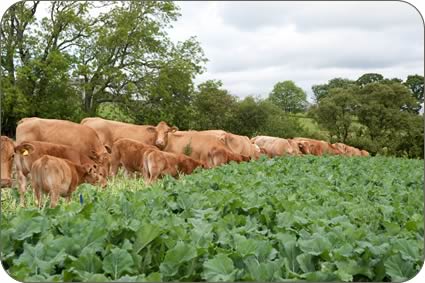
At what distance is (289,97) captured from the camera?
3.04 metres

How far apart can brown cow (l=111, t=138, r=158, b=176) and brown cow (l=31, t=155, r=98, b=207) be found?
0.66 metres

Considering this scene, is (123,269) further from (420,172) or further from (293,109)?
(420,172)

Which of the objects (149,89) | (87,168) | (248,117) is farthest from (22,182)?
(248,117)

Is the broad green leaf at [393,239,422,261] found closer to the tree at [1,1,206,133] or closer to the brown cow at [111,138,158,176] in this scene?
the tree at [1,1,206,133]

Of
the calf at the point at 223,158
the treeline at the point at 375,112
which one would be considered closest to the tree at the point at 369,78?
the treeline at the point at 375,112

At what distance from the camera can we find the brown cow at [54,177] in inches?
175

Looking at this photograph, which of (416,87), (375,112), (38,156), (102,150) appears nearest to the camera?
(416,87)

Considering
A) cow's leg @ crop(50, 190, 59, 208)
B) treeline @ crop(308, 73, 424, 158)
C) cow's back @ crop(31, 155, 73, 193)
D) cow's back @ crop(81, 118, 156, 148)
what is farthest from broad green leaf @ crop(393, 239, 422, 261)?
cow's back @ crop(31, 155, 73, 193)

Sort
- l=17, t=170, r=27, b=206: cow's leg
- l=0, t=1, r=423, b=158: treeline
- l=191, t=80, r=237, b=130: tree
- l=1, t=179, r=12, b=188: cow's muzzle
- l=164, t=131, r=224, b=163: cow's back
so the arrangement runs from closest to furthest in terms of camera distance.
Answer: l=0, t=1, r=423, b=158: treeline, l=191, t=80, r=237, b=130: tree, l=1, t=179, r=12, b=188: cow's muzzle, l=17, t=170, r=27, b=206: cow's leg, l=164, t=131, r=224, b=163: cow's back

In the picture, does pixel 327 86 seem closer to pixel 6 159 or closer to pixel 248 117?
pixel 248 117

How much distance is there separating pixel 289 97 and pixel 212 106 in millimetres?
509

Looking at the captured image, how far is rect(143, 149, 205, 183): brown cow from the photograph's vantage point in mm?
6234

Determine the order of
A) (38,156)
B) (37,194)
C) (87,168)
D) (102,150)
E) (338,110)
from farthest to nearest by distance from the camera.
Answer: (102,150)
(87,168)
(38,156)
(37,194)
(338,110)

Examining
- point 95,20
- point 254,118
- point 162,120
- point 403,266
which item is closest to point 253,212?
point 254,118
